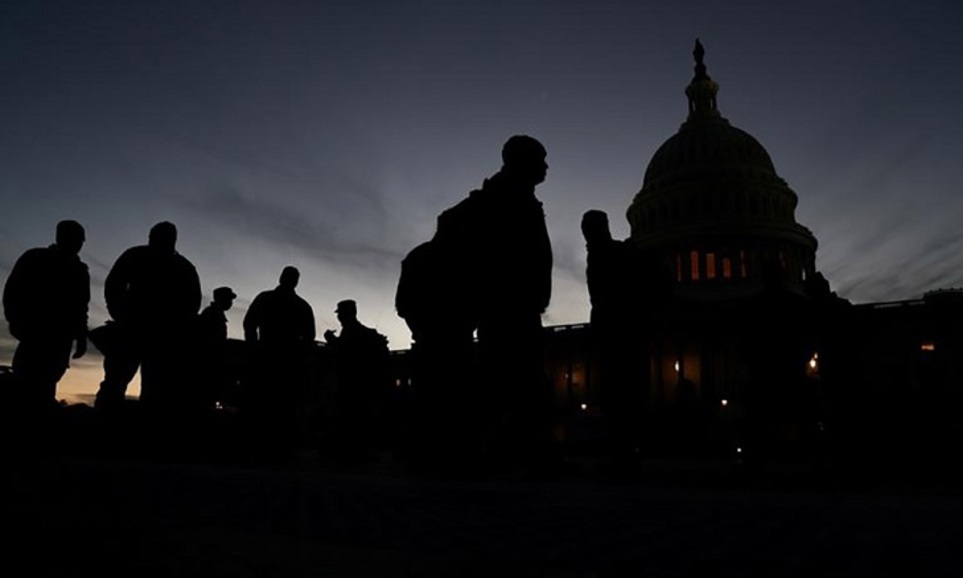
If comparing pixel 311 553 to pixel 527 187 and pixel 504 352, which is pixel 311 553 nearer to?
pixel 504 352

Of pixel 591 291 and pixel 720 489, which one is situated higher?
pixel 591 291

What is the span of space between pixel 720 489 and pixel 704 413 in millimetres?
7843

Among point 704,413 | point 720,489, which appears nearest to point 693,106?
point 704,413

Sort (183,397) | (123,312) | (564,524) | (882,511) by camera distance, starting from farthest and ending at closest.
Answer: (183,397) < (123,312) < (882,511) < (564,524)

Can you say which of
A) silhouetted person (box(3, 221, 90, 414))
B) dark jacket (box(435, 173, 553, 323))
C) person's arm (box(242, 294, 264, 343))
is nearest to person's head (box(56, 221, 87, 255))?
silhouetted person (box(3, 221, 90, 414))

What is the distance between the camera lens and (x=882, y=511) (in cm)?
329

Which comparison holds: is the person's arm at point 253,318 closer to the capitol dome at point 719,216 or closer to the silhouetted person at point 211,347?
the silhouetted person at point 211,347

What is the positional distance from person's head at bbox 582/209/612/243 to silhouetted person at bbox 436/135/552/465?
32.4 inches

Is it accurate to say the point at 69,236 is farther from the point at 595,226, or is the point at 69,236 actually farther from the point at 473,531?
the point at 473,531

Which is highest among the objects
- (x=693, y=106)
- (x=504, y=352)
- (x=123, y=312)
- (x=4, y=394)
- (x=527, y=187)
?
(x=693, y=106)

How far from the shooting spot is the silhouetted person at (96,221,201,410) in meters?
9.19

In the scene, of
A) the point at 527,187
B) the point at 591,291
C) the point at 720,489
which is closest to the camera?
the point at 720,489

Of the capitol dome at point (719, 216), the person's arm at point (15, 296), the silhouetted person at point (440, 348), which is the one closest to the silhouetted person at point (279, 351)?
the person's arm at point (15, 296)

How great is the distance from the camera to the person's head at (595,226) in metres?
7.29
